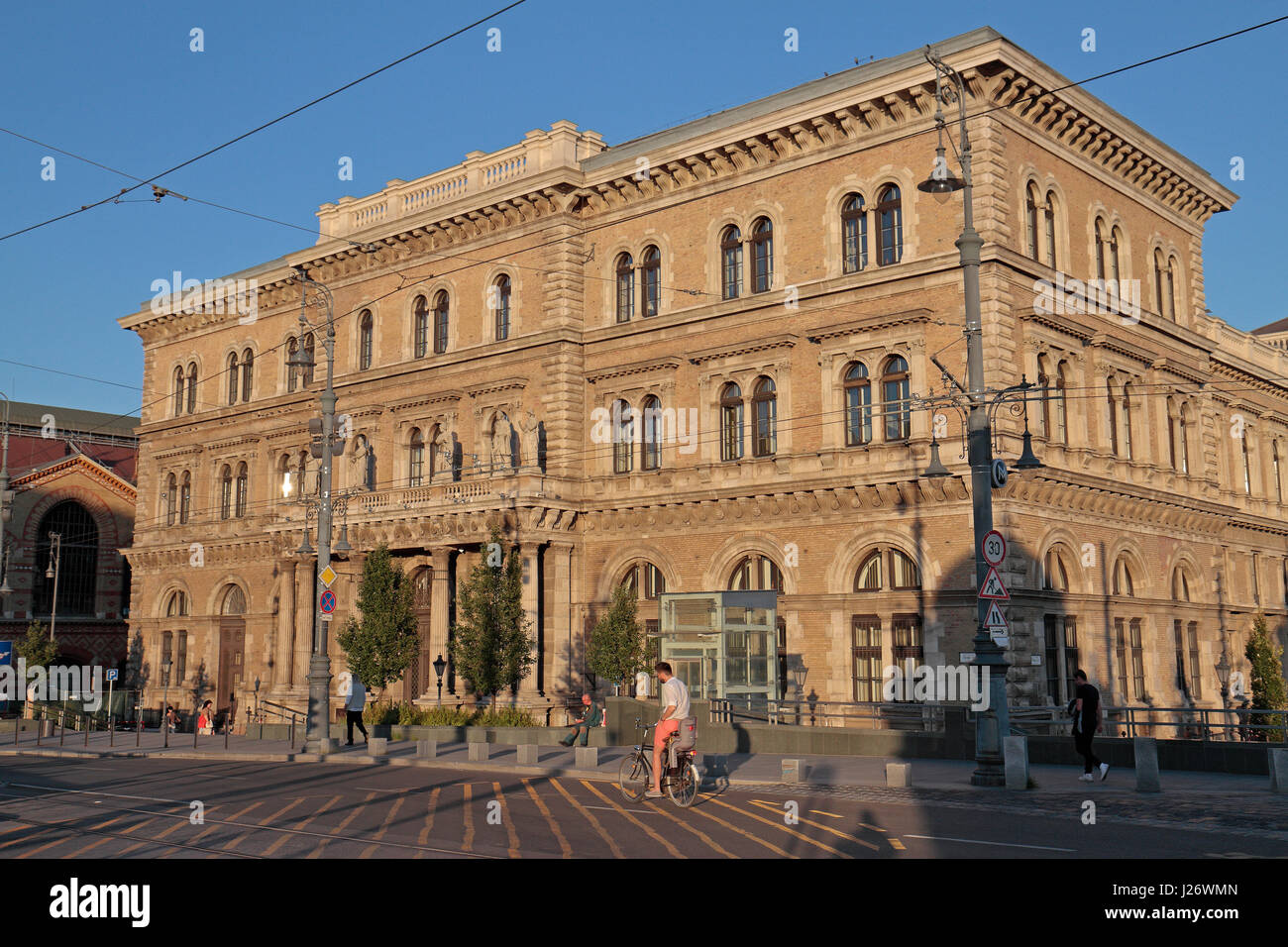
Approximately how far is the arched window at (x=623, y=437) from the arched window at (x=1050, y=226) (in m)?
12.9

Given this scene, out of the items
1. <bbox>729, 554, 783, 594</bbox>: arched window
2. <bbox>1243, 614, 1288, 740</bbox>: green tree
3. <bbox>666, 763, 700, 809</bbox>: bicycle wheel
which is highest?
<bbox>729, 554, 783, 594</bbox>: arched window

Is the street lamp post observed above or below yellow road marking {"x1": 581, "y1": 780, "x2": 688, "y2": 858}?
above

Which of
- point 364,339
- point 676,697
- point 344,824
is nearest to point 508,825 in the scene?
point 344,824

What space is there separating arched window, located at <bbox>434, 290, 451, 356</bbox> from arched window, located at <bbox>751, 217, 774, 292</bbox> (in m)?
12.5

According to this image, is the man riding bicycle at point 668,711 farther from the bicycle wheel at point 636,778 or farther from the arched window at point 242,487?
the arched window at point 242,487

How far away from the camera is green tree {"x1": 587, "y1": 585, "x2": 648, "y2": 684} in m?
34.4

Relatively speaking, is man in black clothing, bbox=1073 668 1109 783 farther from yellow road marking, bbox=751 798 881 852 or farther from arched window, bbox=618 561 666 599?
arched window, bbox=618 561 666 599

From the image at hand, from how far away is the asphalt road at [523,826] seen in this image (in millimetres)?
12805

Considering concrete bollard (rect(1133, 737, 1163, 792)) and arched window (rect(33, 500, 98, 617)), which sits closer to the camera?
concrete bollard (rect(1133, 737, 1163, 792))

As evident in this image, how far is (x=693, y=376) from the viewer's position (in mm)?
36750

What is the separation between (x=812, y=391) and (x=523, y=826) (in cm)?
2089

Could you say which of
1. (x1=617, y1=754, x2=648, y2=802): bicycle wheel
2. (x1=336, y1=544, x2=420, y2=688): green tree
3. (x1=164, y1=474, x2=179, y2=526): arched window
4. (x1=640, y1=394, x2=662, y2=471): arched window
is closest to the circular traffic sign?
(x1=617, y1=754, x2=648, y2=802): bicycle wheel

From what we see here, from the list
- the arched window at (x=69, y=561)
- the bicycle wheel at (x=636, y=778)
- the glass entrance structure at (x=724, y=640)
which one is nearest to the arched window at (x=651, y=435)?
the glass entrance structure at (x=724, y=640)
